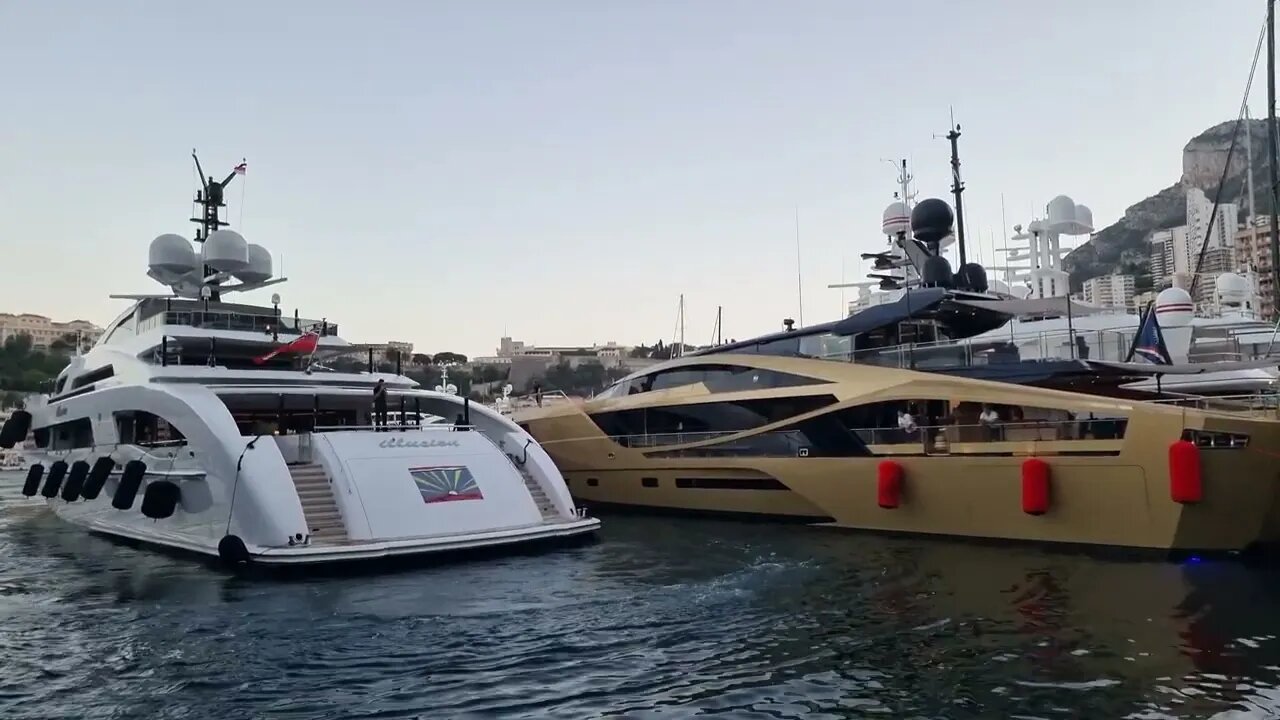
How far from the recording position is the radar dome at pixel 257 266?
814 inches

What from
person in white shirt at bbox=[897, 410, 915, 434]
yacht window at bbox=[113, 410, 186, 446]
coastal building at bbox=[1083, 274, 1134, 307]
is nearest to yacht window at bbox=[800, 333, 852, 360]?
person in white shirt at bbox=[897, 410, 915, 434]

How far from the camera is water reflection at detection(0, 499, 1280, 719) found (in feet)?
21.2

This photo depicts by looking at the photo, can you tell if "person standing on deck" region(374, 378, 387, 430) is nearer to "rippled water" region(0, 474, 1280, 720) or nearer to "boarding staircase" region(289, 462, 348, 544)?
"boarding staircase" region(289, 462, 348, 544)

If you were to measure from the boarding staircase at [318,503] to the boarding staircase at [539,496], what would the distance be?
308 cm

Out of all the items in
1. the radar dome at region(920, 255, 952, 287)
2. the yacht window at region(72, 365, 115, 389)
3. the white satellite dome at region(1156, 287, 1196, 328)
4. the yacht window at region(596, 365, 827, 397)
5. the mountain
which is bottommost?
the yacht window at region(596, 365, 827, 397)

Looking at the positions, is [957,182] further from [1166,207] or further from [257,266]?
[1166,207]

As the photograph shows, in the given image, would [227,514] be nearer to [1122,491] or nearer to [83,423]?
[83,423]

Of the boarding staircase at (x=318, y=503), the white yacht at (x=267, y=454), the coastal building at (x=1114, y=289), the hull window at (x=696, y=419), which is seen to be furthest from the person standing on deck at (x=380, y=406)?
the coastal building at (x=1114, y=289)

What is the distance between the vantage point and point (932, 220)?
2012 centimetres

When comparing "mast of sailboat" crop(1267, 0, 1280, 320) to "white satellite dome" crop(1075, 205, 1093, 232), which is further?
"white satellite dome" crop(1075, 205, 1093, 232)

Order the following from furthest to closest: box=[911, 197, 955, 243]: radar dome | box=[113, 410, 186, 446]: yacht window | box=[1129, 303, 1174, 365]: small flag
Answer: box=[911, 197, 955, 243]: radar dome < box=[113, 410, 186, 446]: yacht window < box=[1129, 303, 1174, 365]: small flag

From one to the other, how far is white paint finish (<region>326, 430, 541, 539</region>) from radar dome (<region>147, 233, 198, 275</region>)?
9618 mm

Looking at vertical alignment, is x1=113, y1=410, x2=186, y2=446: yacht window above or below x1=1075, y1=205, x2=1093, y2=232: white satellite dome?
below

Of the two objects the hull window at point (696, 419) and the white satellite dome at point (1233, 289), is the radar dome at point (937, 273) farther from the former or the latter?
the white satellite dome at point (1233, 289)
